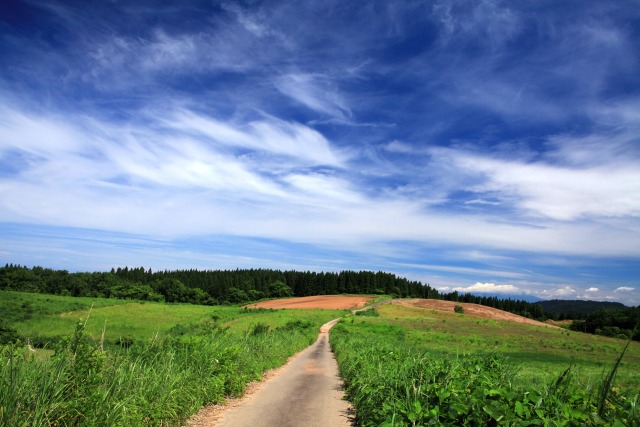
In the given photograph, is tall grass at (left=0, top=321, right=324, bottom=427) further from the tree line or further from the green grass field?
the tree line

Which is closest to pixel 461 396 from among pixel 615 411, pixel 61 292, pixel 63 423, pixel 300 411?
pixel 615 411

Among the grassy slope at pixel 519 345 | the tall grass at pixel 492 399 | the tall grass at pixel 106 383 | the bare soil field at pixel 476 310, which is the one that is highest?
the tall grass at pixel 492 399

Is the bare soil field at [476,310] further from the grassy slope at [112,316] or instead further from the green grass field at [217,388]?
the green grass field at [217,388]

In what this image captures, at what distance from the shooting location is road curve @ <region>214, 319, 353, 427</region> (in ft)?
31.7

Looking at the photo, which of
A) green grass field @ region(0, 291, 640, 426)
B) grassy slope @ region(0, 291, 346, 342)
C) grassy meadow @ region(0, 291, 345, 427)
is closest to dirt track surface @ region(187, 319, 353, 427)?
green grass field @ region(0, 291, 640, 426)

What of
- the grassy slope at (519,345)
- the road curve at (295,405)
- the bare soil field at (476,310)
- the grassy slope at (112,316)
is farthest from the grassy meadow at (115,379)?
the bare soil field at (476,310)

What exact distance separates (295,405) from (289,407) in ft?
1.20

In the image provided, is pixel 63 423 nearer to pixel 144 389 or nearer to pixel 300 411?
pixel 144 389

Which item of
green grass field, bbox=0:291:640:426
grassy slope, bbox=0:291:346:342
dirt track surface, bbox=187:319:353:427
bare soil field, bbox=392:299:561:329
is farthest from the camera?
bare soil field, bbox=392:299:561:329

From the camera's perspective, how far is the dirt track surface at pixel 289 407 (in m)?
9.59

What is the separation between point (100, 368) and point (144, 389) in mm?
1544

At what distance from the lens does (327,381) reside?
16.2 metres

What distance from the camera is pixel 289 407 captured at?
11.2 meters

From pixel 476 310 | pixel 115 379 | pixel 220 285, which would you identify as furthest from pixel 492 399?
→ pixel 220 285
